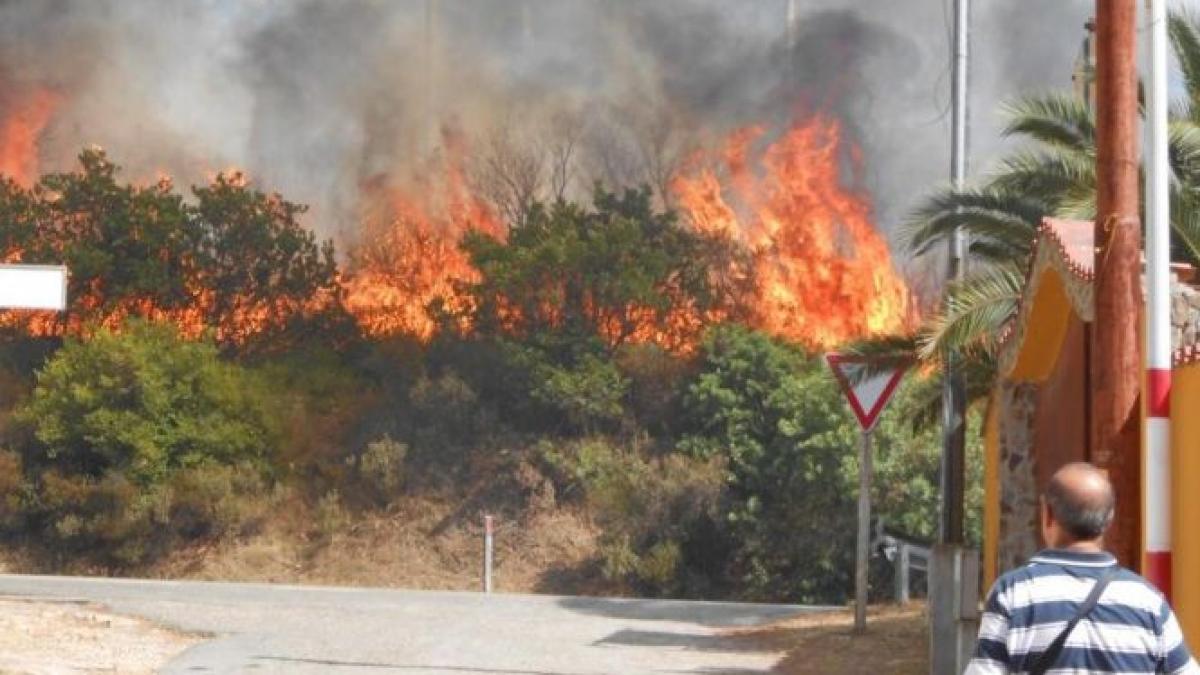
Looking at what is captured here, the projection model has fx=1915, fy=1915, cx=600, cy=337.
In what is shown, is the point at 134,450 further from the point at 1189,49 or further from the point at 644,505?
the point at 1189,49

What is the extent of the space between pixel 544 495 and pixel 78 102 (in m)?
17.2

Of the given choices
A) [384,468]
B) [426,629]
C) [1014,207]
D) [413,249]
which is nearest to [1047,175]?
[1014,207]

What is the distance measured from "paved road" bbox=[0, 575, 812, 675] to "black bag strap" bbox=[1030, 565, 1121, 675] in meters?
10.5

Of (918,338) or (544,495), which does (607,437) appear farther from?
(918,338)

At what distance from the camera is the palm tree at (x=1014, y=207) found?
55.3 feet

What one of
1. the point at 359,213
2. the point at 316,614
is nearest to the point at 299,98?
the point at 359,213

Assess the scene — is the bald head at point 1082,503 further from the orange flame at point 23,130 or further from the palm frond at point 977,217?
the orange flame at point 23,130

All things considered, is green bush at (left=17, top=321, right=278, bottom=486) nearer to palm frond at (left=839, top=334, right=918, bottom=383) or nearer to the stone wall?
palm frond at (left=839, top=334, right=918, bottom=383)

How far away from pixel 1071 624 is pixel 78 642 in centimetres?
1310

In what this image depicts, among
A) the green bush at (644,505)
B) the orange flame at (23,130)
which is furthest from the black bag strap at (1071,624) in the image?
the orange flame at (23,130)

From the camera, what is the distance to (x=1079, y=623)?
494 centimetres

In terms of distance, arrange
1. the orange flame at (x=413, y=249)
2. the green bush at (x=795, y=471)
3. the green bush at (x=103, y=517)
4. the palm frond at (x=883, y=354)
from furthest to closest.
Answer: the orange flame at (x=413, y=249)
the green bush at (x=103, y=517)
the green bush at (x=795, y=471)
the palm frond at (x=883, y=354)

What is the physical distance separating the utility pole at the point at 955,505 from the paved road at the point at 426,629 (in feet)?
6.73

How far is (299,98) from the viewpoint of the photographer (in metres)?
49.3
